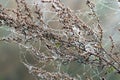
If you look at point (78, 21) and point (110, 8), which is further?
point (110, 8)

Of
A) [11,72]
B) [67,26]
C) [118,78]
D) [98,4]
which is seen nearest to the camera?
[67,26]

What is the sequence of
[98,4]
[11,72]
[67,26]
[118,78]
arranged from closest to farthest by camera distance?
[67,26]
[118,78]
[98,4]
[11,72]

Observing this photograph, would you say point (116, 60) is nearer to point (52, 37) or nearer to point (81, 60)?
point (81, 60)

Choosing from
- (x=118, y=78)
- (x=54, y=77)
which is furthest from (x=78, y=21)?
(x=118, y=78)

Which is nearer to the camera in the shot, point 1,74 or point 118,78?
point 118,78

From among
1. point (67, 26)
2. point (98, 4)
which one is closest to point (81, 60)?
point (67, 26)

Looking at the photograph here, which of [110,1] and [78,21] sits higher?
[78,21]

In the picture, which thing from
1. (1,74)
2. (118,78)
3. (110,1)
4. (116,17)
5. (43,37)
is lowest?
(1,74)

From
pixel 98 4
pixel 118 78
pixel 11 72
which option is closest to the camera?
pixel 118 78

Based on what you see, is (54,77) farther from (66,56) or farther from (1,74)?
(1,74)
